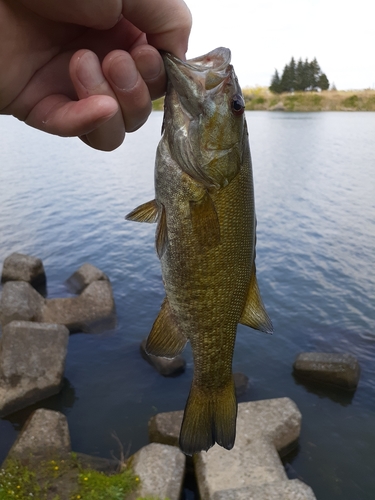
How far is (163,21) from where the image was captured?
2.49m

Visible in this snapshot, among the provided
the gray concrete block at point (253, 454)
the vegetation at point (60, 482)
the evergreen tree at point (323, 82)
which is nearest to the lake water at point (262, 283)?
the gray concrete block at point (253, 454)

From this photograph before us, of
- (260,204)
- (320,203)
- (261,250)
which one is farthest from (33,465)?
(320,203)

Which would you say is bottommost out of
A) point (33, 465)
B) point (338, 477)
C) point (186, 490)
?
point (338, 477)

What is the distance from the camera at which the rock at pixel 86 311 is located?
1188 centimetres

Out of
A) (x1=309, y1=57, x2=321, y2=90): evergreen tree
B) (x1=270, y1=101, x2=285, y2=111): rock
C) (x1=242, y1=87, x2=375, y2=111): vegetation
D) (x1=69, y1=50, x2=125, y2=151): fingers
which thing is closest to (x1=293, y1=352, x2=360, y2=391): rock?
(x1=69, y1=50, x2=125, y2=151): fingers

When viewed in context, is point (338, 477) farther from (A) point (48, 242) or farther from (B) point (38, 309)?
(A) point (48, 242)

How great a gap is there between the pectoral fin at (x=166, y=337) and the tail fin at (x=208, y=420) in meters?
0.37

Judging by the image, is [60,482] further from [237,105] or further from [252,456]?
[237,105]

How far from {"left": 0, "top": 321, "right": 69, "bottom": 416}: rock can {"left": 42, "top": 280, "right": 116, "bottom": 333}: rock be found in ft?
8.54

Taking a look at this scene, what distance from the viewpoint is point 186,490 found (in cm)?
702

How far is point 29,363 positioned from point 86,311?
3.37 m

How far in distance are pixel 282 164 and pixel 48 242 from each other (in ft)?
60.7

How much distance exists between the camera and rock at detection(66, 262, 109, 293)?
14.1 metres

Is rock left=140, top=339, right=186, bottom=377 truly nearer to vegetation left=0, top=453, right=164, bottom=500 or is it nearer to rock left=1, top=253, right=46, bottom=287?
vegetation left=0, top=453, right=164, bottom=500
